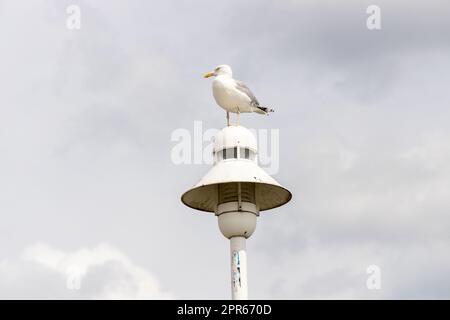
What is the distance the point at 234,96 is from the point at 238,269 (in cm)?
895

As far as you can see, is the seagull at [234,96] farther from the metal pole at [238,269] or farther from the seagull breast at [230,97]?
the metal pole at [238,269]

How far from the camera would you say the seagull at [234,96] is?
43969 millimetres

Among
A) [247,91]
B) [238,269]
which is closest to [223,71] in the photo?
[247,91]

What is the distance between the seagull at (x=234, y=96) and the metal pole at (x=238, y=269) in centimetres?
650

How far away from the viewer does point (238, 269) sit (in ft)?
135

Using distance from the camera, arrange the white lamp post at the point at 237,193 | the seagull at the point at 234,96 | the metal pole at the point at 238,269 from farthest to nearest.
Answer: the seagull at the point at 234,96 → the white lamp post at the point at 237,193 → the metal pole at the point at 238,269

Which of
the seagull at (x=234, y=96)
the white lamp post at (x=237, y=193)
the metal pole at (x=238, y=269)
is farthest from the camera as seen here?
the seagull at (x=234, y=96)

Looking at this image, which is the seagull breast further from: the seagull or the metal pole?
the metal pole

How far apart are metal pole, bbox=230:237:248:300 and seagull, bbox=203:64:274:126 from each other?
650 cm

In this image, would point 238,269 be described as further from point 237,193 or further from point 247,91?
point 247,91

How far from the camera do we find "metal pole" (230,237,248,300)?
133 feet

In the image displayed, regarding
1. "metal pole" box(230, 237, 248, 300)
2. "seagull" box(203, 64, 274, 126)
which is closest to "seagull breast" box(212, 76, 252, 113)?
"seagull" box(203, 64, 274, 126)

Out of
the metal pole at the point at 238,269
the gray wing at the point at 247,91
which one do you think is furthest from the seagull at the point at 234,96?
the metal pole at the point at 238,269
